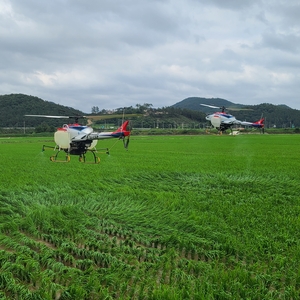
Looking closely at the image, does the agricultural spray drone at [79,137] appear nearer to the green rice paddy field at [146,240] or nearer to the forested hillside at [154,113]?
the forested hillside at [154,113]

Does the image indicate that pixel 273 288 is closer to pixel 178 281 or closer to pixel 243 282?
pixel 243 282

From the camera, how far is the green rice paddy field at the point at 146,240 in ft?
22.2

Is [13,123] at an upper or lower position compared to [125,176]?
upper

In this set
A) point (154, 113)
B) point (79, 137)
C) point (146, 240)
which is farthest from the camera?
point (154, 113)

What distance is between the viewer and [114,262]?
311 inches

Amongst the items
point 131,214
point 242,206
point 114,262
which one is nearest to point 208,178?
point 242,206

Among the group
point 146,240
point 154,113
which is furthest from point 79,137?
point 146,240

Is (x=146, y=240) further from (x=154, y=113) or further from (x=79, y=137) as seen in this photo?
(x=154, y=113)

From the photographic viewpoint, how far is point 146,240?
31.2 ft

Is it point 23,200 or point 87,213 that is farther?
point 23,200

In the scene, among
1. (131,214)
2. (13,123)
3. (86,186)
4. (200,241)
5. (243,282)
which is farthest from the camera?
(86,186)

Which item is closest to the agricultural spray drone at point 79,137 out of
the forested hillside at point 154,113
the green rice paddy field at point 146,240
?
the forested hillside at point 154,113

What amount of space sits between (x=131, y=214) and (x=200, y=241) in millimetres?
3505

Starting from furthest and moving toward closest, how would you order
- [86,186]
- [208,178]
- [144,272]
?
[208,178] → [86,186] → [144,272]
